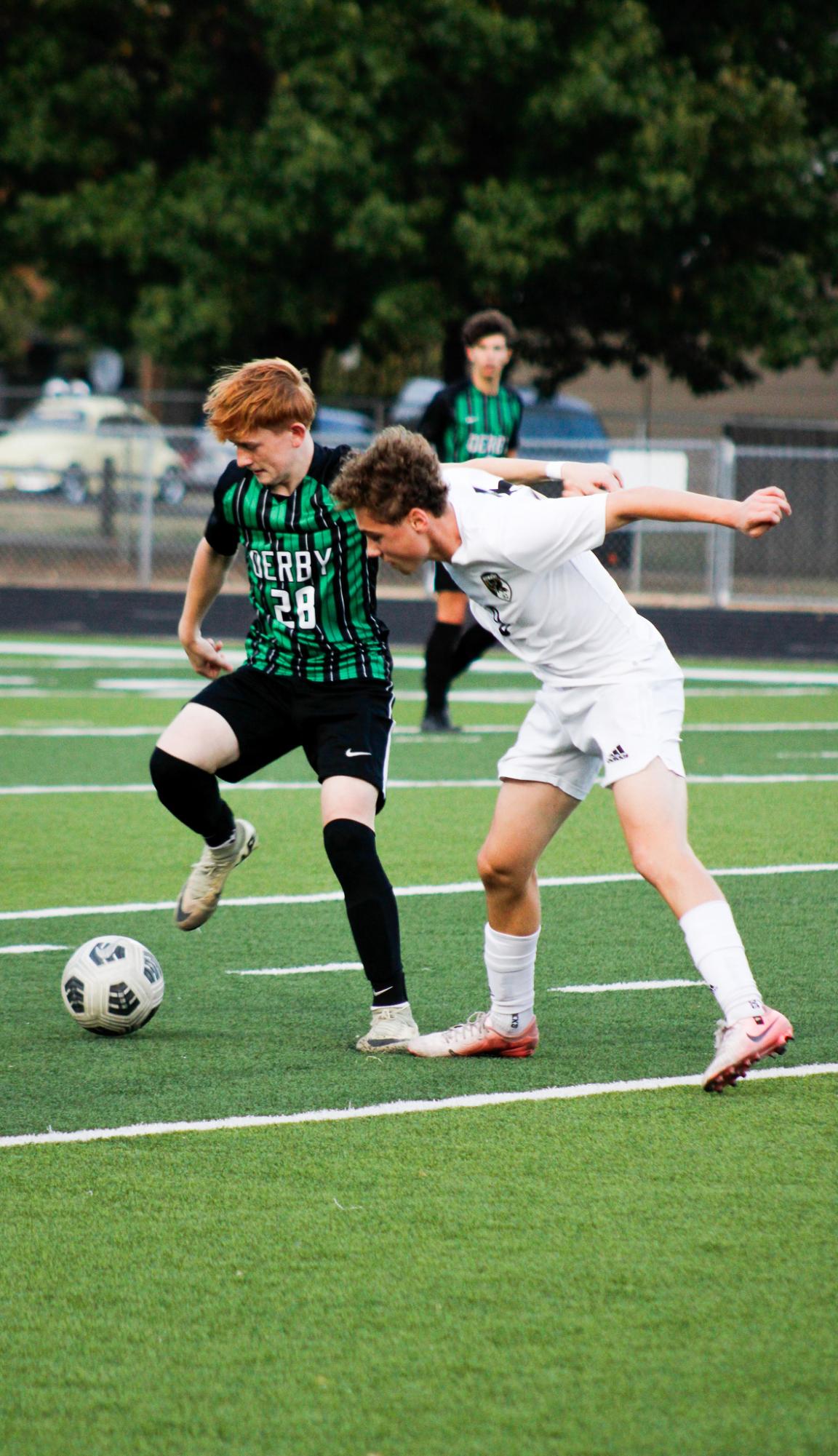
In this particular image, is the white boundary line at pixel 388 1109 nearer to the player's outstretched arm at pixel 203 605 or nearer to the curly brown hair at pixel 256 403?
the player's outstretched arm at pixel 203 605

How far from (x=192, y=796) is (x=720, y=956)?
1.72 m

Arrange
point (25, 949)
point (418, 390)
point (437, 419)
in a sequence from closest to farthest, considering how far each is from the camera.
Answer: point (25, 949)
point (437, 419)
point (418, 390)

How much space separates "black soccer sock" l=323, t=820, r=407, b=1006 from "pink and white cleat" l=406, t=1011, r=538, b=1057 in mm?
144

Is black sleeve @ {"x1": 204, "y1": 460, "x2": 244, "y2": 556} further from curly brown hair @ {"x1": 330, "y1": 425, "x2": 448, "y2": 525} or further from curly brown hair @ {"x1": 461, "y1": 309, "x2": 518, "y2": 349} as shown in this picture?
curly brown hair @ {"x1": 461, "y1": 309, "x2": 518, "y2": 349}

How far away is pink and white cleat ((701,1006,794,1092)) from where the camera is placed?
4441 millimetres

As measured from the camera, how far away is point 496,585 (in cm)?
462

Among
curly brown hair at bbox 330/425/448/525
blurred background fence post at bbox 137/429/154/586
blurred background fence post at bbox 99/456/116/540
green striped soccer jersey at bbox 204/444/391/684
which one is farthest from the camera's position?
blurred background fence post at bbox 99/456/116/540

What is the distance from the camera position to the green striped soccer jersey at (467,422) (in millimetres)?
11508

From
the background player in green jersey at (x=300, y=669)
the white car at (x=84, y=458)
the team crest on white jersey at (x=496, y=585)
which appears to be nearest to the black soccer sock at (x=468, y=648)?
the background player in green jersey at (x=300, y=669)

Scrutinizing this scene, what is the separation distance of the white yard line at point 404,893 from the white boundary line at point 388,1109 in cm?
208

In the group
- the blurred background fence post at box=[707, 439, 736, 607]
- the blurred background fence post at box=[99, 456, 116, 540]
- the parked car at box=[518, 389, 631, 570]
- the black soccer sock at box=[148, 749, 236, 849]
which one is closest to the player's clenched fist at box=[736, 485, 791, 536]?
the black soccer sock at box=[148, 749, 236, 849]

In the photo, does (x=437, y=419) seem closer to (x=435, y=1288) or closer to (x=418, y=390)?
(x=435, y=1288)

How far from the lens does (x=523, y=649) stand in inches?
188

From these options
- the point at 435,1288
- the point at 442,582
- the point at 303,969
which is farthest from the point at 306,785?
the point at 435,1288
